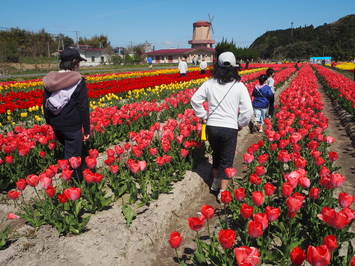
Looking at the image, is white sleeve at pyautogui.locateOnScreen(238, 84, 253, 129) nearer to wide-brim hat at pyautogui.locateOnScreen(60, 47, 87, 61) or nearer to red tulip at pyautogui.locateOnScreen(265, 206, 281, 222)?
red tulip at pyautogui.locateOnScreen(265, 206, 281, 222)

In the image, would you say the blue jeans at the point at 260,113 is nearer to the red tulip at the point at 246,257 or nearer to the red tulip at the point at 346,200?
the red tulip at the point at 346,200

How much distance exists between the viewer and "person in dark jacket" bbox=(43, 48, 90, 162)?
351 centimetres

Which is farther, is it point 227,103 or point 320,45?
point 320,45

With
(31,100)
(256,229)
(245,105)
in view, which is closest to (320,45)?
(31,100)

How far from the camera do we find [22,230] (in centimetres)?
310

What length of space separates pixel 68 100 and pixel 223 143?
6.96 ft

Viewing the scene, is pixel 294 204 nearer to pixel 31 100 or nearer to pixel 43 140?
pixel 43 140

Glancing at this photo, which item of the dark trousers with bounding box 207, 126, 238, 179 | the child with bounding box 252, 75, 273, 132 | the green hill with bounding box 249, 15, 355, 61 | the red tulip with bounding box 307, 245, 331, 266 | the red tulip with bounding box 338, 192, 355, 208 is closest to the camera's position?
the red tulip with bounding box 307, 245, 331, 266

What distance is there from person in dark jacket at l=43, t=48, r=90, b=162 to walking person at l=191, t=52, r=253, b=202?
1.52m

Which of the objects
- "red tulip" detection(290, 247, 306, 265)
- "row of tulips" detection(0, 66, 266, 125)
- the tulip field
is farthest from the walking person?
"row of tulips" detection(0, 66, 266, 125)

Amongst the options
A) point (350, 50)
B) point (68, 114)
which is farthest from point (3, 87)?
point (350, 50)

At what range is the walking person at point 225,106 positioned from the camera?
3.52 meters

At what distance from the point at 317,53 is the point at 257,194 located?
120m

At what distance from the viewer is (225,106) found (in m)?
3.60
